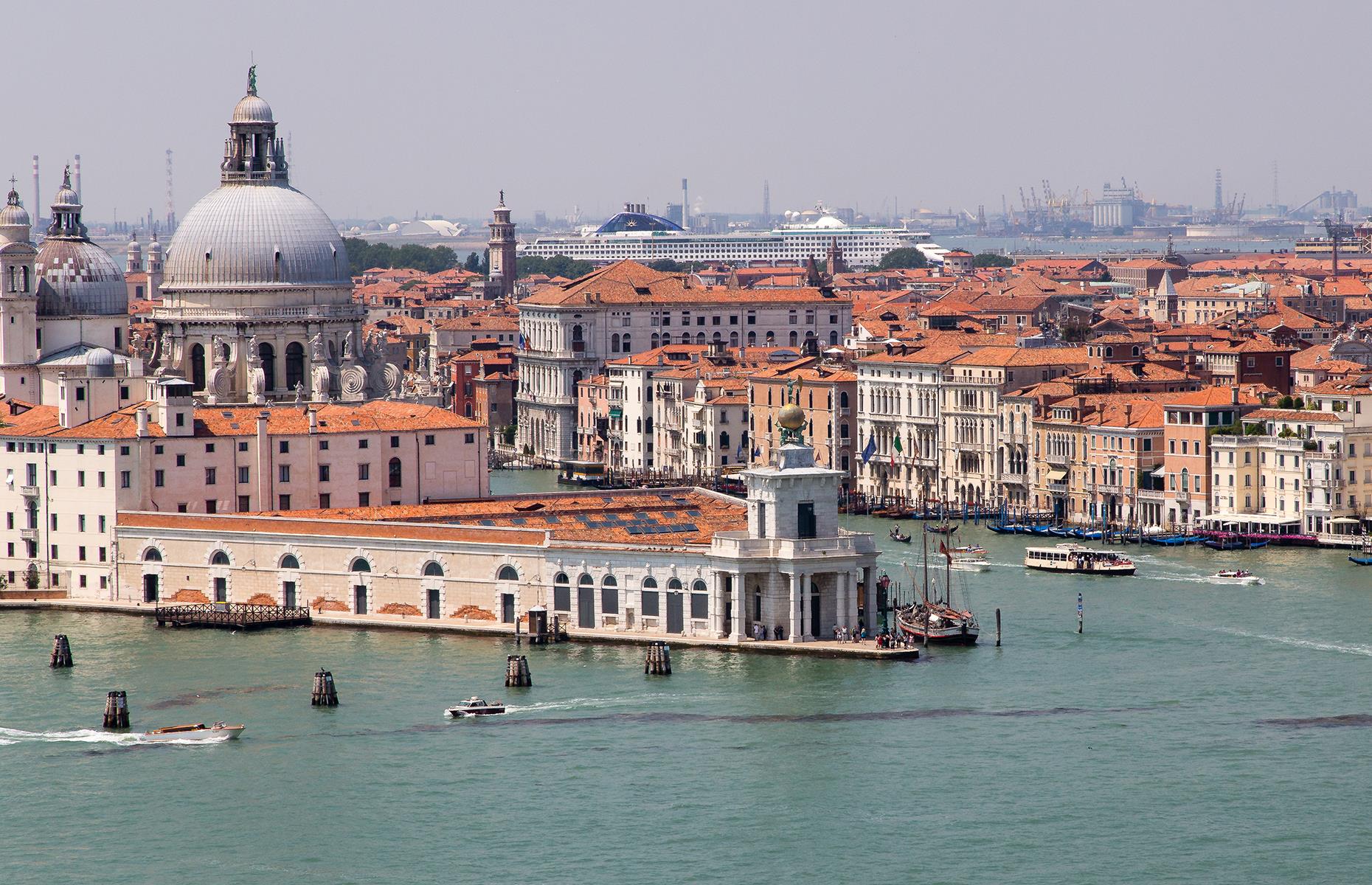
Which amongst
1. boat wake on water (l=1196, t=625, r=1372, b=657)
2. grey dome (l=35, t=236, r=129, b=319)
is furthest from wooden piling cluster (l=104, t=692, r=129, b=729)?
grey dome (l=35, t=236, r=129, b=319)

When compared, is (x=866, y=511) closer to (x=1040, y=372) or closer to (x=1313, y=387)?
(x=1040, y=372)

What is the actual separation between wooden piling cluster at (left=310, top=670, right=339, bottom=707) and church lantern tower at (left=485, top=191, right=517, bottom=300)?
93293 mm

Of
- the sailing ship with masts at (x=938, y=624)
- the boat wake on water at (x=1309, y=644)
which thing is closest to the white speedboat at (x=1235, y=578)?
the boat wake on water at (x=1309, y=644)

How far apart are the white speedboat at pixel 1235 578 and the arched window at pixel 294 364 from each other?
16.6 m

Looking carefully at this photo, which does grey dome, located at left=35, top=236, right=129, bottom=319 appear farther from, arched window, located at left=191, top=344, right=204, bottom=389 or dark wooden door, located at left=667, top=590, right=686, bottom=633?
dark wooden door, located at left=667, top=590, right=686, bottom=633

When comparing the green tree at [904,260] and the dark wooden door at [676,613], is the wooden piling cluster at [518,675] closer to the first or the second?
the dark wooden door at [676,613]

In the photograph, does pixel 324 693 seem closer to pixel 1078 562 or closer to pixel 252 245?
pixel 1078 562

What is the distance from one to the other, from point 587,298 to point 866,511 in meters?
22.6

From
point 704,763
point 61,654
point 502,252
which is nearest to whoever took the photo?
point 704,763

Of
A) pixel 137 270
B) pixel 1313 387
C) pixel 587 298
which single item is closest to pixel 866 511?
pixel 1313 387

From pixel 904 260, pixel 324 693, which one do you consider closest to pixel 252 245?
pixel 324 693

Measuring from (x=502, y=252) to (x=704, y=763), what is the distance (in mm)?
101250

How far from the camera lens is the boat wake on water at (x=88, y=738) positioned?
34.2m

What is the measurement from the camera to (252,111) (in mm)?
55406
